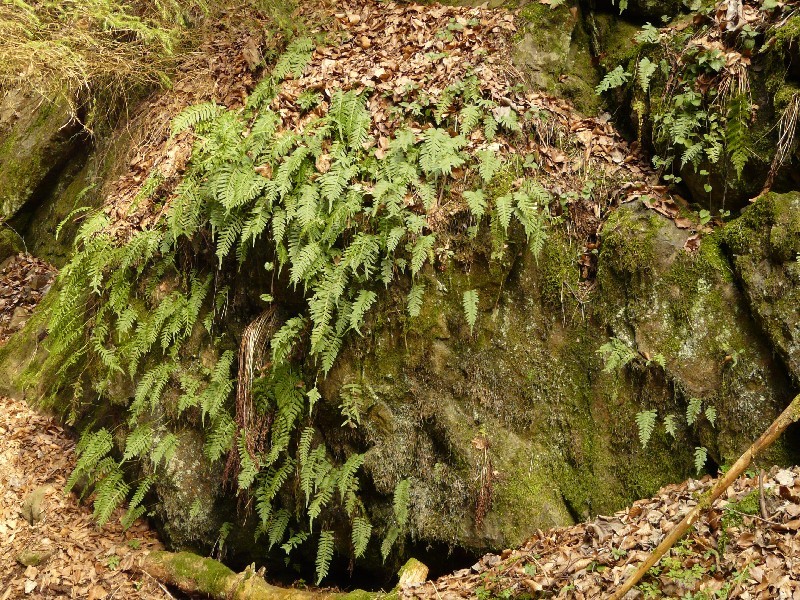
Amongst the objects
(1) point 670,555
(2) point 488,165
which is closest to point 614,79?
(2) point 488,165

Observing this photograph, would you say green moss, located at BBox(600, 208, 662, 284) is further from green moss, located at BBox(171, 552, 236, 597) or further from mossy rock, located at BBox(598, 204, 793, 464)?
green moss, located at BBox(171, 552, 236, 597)

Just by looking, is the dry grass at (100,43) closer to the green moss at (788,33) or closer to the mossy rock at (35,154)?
the mossy rock at (35,154)

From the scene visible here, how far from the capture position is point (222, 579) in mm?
6227

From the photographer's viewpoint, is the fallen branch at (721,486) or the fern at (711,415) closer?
the fallen branch at (721,486)

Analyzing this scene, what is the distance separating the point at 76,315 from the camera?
24.8 ft

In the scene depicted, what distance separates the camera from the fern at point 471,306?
18.8 feet

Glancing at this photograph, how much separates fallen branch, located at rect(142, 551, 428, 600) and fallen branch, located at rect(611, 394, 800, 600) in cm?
242

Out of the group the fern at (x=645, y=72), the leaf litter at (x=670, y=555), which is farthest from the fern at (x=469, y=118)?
the leaf litter at (x=670, y=555)

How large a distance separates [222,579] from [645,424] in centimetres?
440

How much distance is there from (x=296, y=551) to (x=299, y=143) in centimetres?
453

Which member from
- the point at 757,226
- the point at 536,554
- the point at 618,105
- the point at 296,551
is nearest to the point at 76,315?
the point at 296,551

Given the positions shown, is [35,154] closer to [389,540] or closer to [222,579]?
[222,579]

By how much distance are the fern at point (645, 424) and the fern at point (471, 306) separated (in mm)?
1726

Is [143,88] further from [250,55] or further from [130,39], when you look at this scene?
[250,55]
